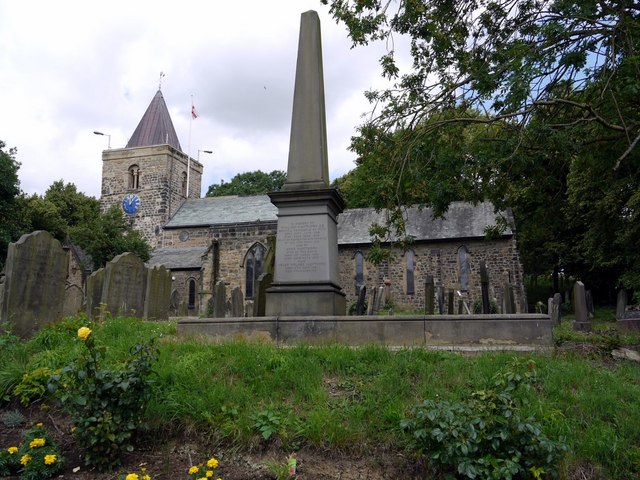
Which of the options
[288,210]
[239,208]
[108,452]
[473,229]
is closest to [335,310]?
[288,210]

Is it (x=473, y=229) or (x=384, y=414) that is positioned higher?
(x=473, y=229)

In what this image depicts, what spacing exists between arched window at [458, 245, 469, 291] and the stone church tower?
27.7 m

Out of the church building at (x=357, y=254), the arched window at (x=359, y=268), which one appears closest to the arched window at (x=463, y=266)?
the church building at (x=357, y=254)

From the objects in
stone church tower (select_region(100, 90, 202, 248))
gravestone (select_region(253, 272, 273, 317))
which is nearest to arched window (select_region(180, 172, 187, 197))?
stone church tower (select_region(100, 90, 202, 248))

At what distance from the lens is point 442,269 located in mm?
27703

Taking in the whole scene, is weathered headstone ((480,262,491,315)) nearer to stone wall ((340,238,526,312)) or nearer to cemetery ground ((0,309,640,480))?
cemetery ground ((0,309,640,480))

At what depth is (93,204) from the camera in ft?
146

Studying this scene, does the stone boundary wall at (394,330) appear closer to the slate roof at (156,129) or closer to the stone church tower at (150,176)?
the stone church tower at (150,176)

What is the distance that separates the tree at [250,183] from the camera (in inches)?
→ 2436

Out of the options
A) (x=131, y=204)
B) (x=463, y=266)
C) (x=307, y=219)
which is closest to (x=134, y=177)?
(x=131, y=204)

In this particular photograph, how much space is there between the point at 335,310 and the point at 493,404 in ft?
14.4

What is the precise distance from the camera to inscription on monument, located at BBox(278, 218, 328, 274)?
305 inches

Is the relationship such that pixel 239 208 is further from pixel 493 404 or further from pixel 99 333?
pixel 493 404

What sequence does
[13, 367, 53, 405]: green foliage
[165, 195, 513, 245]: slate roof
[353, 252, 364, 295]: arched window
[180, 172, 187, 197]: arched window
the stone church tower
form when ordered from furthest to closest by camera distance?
[180, 172, 187, 197]: arched window → the stone church tower → [353, 252, 364, 295]: arched window → [165, 195, 513, 245]: slate roof → [13, 367, 53, 405]: green foliage
